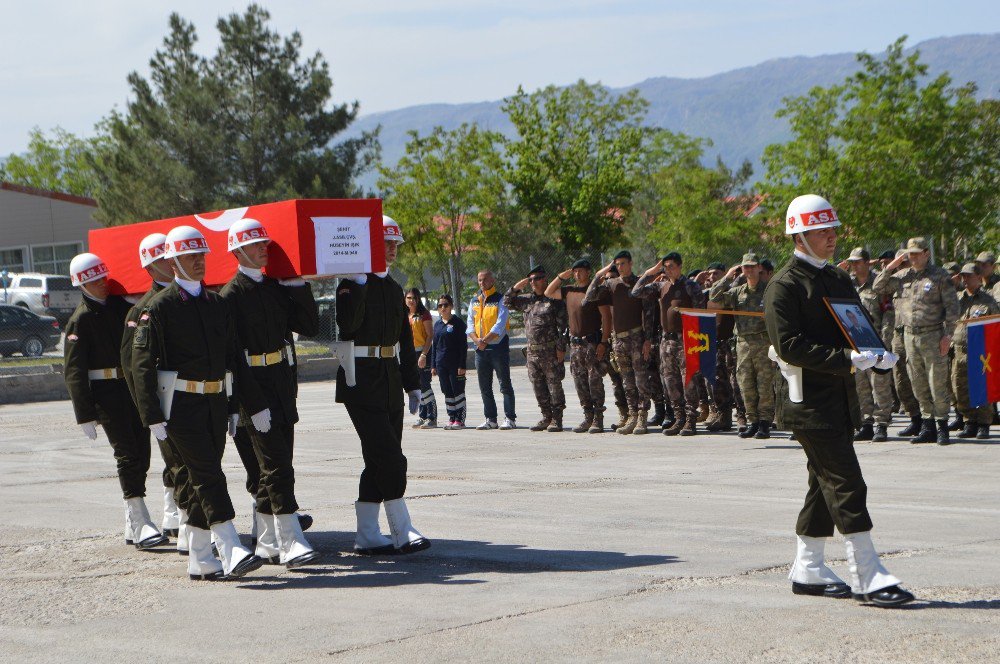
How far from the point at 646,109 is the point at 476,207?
14610 millimetres

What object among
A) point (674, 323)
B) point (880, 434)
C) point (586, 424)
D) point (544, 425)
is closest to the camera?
point (880, 434)

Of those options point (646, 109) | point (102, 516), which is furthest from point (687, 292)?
point (646, 109)

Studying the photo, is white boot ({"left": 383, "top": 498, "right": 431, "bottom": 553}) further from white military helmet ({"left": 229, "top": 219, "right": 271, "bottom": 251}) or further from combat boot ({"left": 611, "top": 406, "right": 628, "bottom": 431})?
combat boot ({"left": 611, "top": 406, "right": 628, "bottom": 431})

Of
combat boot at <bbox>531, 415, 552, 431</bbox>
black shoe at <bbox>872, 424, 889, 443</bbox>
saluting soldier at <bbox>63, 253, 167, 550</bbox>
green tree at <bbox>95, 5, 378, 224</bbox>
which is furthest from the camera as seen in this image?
green tree at <bbox>95, 5, 378, 224</bbox>

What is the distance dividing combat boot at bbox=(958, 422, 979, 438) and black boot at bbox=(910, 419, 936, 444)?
525 mm

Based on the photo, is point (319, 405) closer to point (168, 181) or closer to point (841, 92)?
point (168, 181)

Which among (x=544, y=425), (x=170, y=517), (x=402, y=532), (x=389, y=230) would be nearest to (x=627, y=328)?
(x=544, y=425)

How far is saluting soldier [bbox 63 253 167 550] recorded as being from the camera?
379 inches

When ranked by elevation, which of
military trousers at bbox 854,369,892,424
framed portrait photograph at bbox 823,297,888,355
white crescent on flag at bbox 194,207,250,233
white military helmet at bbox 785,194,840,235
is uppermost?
white crescent on flag at bbox 194,207,250,233

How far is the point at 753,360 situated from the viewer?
15211mm

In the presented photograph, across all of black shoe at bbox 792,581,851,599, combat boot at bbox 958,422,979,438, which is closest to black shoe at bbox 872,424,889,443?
combat boot at bbox 958,422,979,438

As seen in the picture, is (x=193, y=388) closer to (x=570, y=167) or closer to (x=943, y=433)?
(x=943, y=433)

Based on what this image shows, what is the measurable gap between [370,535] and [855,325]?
367 centimetres

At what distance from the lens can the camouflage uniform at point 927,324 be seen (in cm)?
1409
